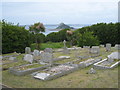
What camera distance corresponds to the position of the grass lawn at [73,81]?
6281 mm

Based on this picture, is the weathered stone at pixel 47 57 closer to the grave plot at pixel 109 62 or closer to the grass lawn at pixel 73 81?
the grass lawn at pixel 73 81

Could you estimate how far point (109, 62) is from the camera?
965 centimetres

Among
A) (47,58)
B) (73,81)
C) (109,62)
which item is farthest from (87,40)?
(73,81)

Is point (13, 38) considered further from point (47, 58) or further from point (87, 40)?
point (87, 40)

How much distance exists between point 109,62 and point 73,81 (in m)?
3.90

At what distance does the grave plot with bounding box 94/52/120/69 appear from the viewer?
8655 millimetres

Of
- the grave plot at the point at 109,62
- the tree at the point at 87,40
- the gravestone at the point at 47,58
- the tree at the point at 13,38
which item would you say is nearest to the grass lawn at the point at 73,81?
the grave plot at the point at 109,62

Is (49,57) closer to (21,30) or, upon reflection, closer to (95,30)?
(21,30)

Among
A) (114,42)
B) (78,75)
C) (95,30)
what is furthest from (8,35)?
(114,42)

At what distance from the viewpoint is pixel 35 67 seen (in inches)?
344

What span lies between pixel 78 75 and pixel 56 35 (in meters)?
21.0

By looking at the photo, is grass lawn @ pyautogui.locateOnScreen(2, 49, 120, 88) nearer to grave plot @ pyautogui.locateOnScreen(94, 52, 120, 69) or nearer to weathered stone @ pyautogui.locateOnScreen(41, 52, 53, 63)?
grave plot @ pyautogui.locateOnScreen(94, 52, 120, 69)

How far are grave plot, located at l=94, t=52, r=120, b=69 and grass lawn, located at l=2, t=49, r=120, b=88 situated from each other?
1.84 ft

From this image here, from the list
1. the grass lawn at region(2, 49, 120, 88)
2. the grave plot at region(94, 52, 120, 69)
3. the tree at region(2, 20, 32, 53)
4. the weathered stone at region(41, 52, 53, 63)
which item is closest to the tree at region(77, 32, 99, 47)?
the tree at region(2, 20, 32, 53)
